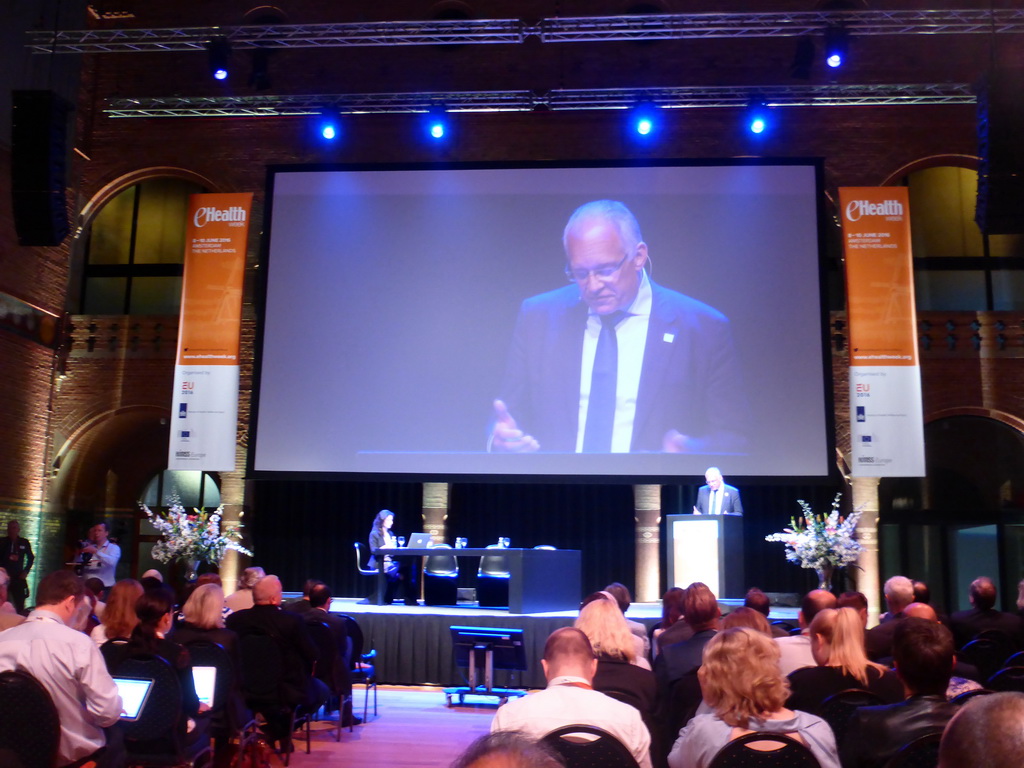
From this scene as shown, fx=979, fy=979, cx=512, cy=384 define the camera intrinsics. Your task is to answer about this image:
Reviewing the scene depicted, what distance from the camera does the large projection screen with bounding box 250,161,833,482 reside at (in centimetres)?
1189

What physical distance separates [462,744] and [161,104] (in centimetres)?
1040

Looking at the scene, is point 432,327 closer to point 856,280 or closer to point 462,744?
point 856,280

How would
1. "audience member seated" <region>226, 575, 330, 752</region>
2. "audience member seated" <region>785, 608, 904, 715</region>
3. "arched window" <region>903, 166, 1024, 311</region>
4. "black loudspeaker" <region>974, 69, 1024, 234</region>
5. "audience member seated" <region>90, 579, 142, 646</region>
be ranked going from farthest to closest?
"arched window" <region>903, 166, 1024, 311</region>
"black loudspeaker" <region>974, 69, 1024, 234</region>
"audience member seated" <region>226, 575, 330, 752</region>
"audience member seated" <region>90, 579, 142, 646</region>
"audience member seated" <region>785, 608, 904, 715</region>

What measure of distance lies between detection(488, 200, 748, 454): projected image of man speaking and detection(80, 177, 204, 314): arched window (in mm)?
6201

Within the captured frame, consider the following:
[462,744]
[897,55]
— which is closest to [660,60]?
[897,55]

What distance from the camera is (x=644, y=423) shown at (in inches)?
466

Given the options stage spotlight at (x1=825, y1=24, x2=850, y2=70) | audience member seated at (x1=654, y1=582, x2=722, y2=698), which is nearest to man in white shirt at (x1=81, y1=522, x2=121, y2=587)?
audience member seated at (x1=654, y1=582, x2=722, y2=698)

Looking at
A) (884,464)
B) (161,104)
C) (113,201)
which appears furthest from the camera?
(113,201)

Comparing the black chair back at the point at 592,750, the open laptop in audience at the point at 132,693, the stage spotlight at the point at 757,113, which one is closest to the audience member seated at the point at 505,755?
the black chair back at the point at 592,750

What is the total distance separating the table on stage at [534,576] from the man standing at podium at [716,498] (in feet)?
5.19

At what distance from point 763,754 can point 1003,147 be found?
874cm

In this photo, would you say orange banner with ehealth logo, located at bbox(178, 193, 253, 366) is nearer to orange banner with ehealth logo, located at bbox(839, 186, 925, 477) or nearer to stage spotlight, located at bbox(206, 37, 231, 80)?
stage spotlight, located at bbox(206, 37, 231, 80)

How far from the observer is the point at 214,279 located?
12.8 metres

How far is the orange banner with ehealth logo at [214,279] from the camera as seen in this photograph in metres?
12.6
